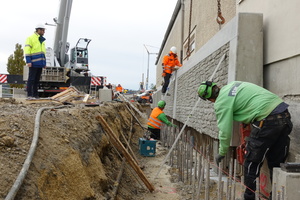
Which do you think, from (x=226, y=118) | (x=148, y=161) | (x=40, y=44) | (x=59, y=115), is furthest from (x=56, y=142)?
(x=40, y=44)

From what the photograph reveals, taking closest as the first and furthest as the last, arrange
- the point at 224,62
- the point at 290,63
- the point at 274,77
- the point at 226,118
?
the point at 226,118 → the point at 290,63 → the point at 274,77 → the point at 224,62

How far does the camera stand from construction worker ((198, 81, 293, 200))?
10.5 ft

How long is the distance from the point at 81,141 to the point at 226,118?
82.7 inches

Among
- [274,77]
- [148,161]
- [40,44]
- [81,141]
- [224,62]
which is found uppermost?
[40,44]

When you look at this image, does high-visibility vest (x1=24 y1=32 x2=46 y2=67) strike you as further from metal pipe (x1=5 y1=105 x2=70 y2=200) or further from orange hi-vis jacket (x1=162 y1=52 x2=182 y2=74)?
metal pipe (x1=5 y1=105 x2=70 y2=200)

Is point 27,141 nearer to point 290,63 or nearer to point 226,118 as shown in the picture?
point 226,118

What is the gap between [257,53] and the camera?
438 cm

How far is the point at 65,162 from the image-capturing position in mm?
3180

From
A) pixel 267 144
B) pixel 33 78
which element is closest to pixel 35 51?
pixel 33 78

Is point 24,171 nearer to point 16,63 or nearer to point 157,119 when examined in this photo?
point 157,119

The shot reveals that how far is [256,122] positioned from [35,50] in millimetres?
6854

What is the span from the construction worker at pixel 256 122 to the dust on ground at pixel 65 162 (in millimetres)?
1803

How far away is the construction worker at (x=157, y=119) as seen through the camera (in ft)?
29.2

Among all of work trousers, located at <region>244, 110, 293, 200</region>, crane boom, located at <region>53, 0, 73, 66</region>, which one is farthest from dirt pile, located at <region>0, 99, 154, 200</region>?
crane boom, located at <region>53, 0, 73, 66</region>
